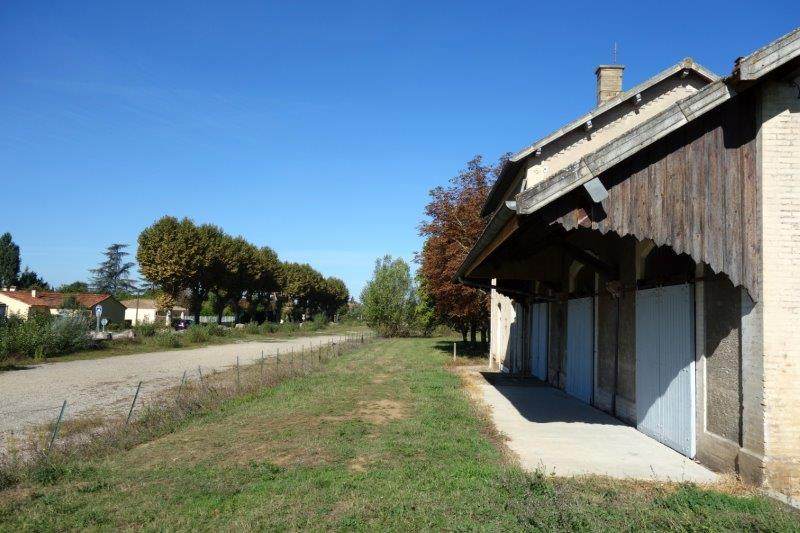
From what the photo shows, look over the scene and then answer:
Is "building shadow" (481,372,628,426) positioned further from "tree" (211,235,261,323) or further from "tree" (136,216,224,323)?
"tree" (211,235,261,323)

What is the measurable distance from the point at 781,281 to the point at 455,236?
19311mm

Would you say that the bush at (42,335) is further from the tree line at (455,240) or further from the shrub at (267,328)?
the shrub at (267,328)

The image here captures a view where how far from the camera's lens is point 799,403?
19.9 ft

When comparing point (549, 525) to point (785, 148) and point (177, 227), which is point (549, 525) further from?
point (177, 227)

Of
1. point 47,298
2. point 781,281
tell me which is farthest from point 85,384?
point 47,298

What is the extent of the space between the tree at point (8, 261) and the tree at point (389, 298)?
6769 centimetres

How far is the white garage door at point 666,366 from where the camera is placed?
302 inches

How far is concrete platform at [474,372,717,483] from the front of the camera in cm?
711

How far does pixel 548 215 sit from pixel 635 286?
12.0 ft

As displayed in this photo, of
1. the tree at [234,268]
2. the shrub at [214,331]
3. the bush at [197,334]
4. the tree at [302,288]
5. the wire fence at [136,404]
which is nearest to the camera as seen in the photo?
the wire fence at [136,404]

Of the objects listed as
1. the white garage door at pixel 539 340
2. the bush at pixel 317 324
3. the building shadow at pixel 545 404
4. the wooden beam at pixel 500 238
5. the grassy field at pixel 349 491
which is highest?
the wooden beam at pixel 500 238

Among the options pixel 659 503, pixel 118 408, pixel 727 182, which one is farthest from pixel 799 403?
pixel 118 408

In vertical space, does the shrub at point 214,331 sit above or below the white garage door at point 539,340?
below

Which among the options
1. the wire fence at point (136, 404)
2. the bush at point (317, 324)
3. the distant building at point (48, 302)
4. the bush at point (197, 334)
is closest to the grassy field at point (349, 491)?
the wire fence at point (136, 404)
